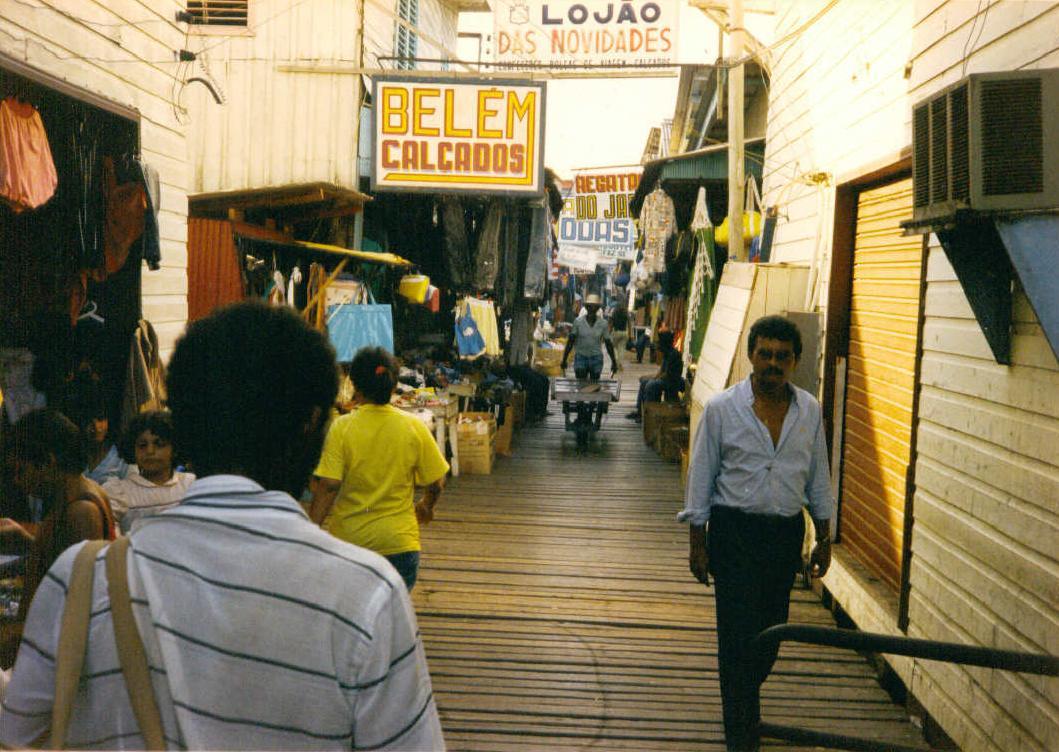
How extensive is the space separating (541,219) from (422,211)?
198 cm

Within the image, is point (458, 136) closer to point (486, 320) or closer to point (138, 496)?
point (486, 320)

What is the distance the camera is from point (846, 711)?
4980 millimetres

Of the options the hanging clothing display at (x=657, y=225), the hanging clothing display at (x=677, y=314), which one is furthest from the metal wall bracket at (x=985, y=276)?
the hanging clothing display at (x=677, y=314)

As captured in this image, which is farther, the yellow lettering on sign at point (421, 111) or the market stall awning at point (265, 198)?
the yellow lettering on sign at point (421, 111)

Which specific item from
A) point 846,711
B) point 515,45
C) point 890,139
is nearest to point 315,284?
point 515,45

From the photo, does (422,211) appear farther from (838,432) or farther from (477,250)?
(838,432)

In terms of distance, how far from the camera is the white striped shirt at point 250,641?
1388 mm

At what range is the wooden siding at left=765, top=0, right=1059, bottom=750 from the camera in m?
3.50

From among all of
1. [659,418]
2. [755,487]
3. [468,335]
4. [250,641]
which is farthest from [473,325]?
[250,641]

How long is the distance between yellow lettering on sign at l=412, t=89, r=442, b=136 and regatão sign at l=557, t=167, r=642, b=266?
11.9 m

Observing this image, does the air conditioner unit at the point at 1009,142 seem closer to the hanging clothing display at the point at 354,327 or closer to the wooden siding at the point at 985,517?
the wooden siding at the point at 985,517

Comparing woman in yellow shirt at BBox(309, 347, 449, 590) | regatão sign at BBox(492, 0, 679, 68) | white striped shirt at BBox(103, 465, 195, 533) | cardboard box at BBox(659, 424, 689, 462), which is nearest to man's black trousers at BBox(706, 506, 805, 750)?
woman in yellow shirt at BBox(309, 347, 449, 590)

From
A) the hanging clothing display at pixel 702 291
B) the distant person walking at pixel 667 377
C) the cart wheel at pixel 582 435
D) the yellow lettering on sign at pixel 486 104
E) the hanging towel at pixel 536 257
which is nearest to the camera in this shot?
the yellow lettering on sign at pixel 486 104

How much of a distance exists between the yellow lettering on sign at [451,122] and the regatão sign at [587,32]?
4.43 ft
